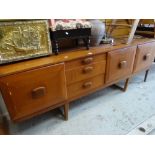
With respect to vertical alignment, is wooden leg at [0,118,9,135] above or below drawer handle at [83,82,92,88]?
below

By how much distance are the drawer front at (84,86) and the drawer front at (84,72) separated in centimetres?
4

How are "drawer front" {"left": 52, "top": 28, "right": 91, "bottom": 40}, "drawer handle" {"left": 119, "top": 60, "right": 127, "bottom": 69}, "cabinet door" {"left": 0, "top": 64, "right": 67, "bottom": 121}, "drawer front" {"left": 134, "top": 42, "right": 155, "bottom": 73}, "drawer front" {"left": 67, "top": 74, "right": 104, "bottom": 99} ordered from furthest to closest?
"drawer front" {"left": 134, "top": 42, "right": 155, "bottom": 73}, "drawer handle" {"left": 119, "top": 60, "right": 127, "bottom": 69}, "drawer front" {"left": 67, "top": 74, "right": 104, "bottom": 99}, "drawer front" {"left": 52, "top": 28, "right": 91, "bottom": 40}, "cabinet door" {"left": 0, "top": 64, "right": 67, "bottom": 121}

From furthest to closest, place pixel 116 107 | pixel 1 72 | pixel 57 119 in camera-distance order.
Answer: pixel 116 107, pixel 57 119, pixel 1 72

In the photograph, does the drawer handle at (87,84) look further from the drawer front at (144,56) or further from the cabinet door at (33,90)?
the drawer front at (144,56)

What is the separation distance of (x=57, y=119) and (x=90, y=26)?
794 millimetres

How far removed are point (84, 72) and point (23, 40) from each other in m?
0.47

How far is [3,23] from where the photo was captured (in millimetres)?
778

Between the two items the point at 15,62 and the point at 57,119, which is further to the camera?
the point at 57,119

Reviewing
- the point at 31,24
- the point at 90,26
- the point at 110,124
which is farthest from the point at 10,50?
the point at 110,124

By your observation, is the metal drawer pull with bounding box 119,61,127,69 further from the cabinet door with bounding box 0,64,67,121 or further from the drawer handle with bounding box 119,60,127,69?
the cabinet door with bounding box 0,64,67,121

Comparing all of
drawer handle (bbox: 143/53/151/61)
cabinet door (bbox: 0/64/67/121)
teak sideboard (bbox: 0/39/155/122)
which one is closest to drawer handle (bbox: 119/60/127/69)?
teak sideboard (bbox: 0/39/155/122)

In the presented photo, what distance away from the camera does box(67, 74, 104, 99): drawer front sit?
110cm
